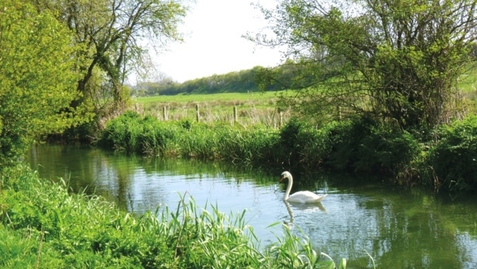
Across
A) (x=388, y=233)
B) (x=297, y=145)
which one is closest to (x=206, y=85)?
(x=297, y=145)

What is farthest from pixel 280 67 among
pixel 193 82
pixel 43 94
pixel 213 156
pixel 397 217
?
pixel 193 82

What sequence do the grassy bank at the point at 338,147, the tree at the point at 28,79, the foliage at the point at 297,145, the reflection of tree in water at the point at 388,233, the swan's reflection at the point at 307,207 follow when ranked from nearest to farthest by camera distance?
the reflection of tree in water at the point at 388,233
the tree at the point at 28,79
the swan's reflection at the point at 307,207
the grassy bank at the point at 338,147
the foliage at the point at 297,145

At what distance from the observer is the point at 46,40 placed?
1240cm

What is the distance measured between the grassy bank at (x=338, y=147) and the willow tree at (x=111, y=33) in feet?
21.6

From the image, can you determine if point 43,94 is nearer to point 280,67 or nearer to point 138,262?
point 138,262

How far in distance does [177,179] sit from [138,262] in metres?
11.9

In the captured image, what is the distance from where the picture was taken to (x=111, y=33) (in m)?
34.6

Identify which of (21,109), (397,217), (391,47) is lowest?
(397,217)

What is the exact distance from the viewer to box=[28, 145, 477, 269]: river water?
33.6ft

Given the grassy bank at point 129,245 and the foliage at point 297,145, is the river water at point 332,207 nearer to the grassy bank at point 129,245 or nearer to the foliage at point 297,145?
the grassy bank at point 129,245

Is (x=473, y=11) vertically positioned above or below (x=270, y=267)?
above

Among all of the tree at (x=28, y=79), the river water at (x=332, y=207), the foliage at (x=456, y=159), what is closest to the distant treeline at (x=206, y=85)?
the river water at (x=332, y=207)

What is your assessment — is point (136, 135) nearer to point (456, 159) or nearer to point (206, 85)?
point (456, 159)

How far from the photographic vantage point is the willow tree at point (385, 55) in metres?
17.3
